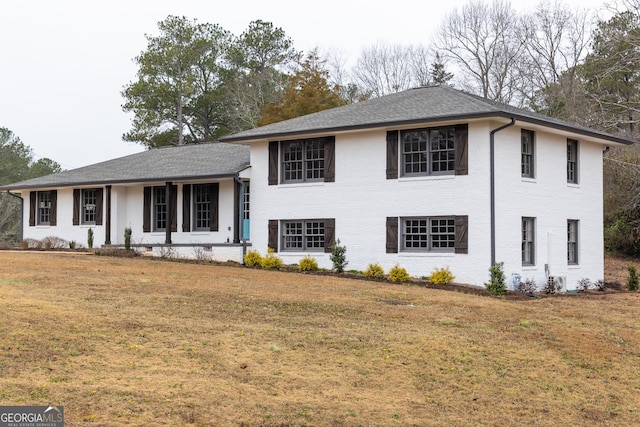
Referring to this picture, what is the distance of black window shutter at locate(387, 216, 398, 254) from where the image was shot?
25.4m

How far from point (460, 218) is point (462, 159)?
1.76 metres

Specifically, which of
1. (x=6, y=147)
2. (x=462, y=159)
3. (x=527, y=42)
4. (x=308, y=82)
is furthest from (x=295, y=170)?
(x=6, y=147)

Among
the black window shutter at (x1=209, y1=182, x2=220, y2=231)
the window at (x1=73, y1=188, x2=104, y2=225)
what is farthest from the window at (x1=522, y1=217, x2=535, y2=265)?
the window at (x1=73, y1=188, x2=104, y2=225)

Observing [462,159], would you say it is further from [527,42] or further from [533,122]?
[527,42]

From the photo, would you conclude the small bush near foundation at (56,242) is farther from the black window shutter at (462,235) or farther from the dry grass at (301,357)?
the black window shutter at (462,235)

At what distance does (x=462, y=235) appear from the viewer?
23.9 metres

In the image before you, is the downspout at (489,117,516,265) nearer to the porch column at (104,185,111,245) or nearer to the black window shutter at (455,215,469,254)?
the black window shutter at (455,215,469,254)

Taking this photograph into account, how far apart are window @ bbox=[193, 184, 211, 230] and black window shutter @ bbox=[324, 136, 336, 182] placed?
6774 millimetres

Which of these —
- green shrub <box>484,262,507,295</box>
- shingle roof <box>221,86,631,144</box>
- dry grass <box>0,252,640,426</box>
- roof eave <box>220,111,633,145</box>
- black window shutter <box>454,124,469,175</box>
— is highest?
shingle roof <box>221,86,631,144</box>

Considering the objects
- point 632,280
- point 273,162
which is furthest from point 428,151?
point 632,280

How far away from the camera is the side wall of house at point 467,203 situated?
78.0 feet

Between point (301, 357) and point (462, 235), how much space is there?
12.1 metres

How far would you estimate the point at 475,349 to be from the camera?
1426 centimetres

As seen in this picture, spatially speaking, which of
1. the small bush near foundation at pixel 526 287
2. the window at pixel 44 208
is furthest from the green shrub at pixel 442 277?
the window at pixel 44 208
